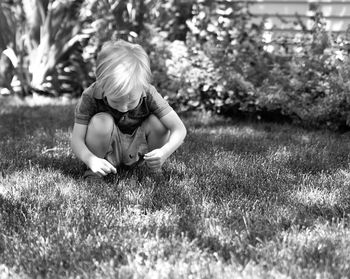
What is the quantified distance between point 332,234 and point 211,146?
169 centimetres

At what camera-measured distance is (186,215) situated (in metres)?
2.29

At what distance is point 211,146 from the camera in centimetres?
366

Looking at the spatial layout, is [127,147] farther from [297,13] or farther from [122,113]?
[297,13]

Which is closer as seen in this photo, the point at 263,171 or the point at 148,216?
the point at 148,216

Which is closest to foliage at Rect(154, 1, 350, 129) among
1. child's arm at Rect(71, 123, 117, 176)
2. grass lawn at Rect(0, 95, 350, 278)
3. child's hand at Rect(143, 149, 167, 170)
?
grass lawn at Rect(0, 95, 350, 278)

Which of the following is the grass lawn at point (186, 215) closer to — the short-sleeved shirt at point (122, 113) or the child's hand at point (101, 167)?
the child's hand at point (101, 167)

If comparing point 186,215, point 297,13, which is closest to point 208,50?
point 297,13

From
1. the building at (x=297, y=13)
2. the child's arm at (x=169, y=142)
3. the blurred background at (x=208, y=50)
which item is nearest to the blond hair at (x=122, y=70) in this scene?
the child's arm at (x=169, y=142)

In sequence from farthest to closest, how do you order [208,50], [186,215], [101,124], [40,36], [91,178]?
[40,36], [208,50], [91,178], [101,124], [186,215]

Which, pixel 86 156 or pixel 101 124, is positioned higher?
pixel 101 124

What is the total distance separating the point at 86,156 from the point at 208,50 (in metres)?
2.64

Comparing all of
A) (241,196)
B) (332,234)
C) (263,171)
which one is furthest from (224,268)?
(263,171)

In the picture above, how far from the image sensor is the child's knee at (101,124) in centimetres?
269

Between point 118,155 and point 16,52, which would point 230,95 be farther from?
point 16,52
